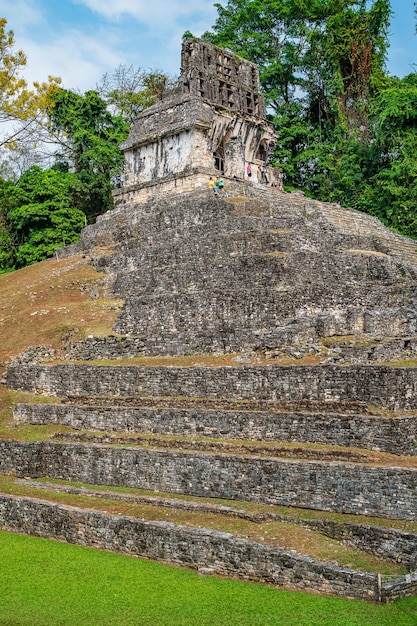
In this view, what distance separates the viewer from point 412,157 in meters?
37.3

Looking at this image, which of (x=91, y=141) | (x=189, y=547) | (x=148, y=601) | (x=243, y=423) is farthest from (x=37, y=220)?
(x=148, y=601)

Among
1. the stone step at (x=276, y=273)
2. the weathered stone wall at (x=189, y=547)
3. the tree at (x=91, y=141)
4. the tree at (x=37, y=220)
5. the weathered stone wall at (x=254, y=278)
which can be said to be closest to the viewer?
the weathered stone wall at (x=189, y=547)

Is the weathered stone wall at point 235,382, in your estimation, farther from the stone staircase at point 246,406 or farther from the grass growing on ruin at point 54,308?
the grass growing on ruin at point 54,308

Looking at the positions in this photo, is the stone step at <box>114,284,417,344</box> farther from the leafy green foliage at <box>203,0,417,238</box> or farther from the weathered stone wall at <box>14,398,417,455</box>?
the leafy green foliage at <box>203,0,417,238</box>

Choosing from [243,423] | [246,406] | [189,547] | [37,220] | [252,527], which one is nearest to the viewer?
[189,547]

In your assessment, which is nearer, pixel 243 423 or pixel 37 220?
pixel 243 423

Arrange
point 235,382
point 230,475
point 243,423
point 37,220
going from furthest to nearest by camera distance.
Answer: point 37,220 → point 235,382 → point 243,423 → point 230,475

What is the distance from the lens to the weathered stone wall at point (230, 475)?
45.9ft

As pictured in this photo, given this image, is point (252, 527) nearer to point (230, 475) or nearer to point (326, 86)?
point (230, 475)

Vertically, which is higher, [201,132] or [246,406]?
[201,132]

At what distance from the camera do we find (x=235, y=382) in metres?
18.8

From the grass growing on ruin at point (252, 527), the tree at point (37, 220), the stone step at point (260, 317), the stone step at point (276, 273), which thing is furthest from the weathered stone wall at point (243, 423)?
the tree at point (37, 220)

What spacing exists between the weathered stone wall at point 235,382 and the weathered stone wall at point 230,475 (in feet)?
8.49

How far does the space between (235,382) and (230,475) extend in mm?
3388
